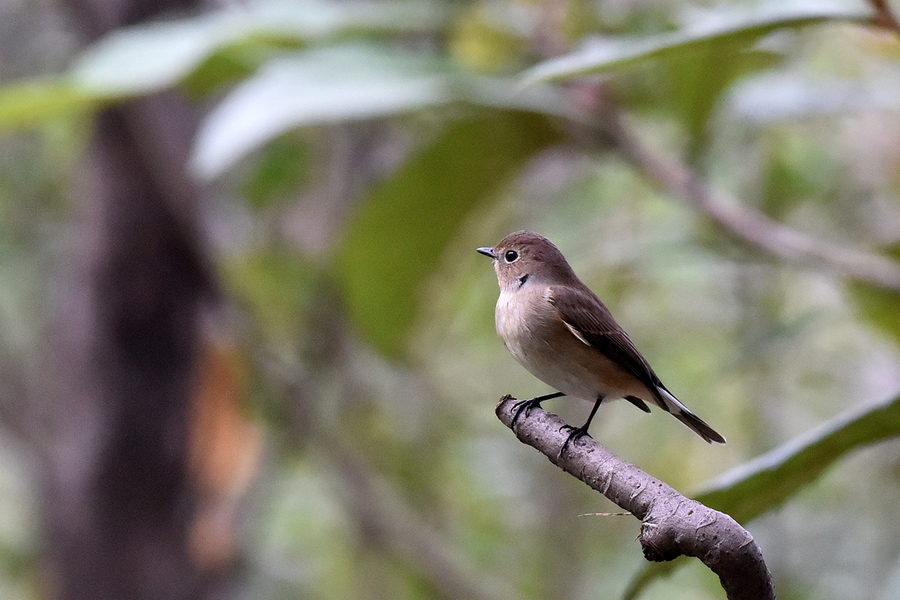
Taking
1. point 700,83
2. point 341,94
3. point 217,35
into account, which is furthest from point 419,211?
point 700,83

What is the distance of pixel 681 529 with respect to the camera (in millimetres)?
631

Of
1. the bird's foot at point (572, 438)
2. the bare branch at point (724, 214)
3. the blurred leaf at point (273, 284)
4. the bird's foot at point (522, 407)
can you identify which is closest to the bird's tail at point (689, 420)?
the bird's foot at point (522, 407)

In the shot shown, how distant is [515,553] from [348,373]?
1.65m

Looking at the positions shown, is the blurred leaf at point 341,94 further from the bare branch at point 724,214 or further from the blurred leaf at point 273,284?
the blurred leaf at point 273,284

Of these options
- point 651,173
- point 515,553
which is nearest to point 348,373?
point 515,553

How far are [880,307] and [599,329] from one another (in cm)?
98

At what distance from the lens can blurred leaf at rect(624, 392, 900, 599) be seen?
1.21m

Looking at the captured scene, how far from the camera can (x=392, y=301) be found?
2.30 metres

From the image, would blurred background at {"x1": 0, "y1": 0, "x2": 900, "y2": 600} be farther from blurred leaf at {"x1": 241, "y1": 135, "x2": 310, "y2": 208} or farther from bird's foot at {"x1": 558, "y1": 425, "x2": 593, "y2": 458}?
bird's foot at {"x1": 558, "y1": 425, "x2": 593, "y2": 458}

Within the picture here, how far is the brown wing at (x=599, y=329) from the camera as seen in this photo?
1227 millimetres

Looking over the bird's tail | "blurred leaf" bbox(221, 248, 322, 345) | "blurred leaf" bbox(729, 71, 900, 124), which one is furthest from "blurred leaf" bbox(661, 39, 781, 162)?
"blurred leaf" bbox(221, 248, 322, 345)

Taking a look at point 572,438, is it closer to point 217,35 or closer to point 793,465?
point 793,465

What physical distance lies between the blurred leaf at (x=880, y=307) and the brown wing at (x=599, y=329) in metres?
0.92

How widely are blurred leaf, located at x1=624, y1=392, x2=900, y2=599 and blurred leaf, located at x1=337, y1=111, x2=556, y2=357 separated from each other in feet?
3.83
